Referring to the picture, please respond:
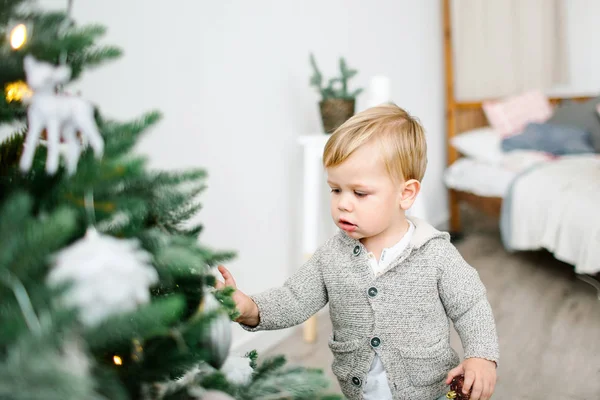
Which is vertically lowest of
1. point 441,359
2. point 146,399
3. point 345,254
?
point 441,359

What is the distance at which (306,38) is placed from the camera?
196 centimetres

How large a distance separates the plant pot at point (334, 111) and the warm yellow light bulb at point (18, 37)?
1344 millimetres

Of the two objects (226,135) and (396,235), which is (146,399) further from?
(226,135)

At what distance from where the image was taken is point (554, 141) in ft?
9.20

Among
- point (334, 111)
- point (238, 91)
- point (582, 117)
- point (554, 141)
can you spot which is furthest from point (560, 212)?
point (238, 91)

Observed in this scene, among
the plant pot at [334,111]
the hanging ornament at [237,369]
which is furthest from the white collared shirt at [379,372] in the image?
the plant pot at [334,111]

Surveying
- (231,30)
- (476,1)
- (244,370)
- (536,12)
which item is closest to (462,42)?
(476,1)

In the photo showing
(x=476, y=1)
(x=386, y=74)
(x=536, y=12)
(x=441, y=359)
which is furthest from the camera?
(x=536, y=12)

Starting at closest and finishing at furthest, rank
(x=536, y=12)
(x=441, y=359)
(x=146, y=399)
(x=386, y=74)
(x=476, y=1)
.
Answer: (x=146, y=399) < (x=441, y=359) < (x=386, y=74) < (x=476, y=1) < (x=536, y=12)

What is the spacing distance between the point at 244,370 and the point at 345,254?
0.41 m

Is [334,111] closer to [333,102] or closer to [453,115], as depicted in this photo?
[333,102]

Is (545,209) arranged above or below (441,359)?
below

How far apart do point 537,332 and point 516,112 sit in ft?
4.93

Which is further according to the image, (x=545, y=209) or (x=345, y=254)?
(x=545, y=209)
